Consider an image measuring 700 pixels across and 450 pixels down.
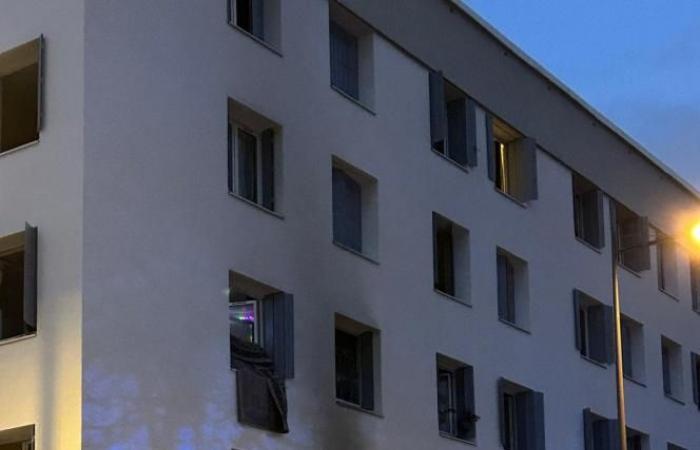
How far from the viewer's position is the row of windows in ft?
73.9

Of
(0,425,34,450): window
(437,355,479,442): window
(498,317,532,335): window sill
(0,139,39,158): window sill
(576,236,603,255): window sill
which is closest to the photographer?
(0,425,34,450): window

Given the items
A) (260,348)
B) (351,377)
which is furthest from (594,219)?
(260,348)

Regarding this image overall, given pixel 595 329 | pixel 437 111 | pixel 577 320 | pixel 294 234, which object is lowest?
pixel 294 234

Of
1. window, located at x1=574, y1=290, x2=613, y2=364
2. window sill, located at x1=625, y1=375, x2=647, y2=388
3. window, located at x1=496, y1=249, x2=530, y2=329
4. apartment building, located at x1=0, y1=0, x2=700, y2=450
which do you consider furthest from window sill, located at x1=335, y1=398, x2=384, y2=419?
window sill, located at x1=625, y1=375, x2=647, y2=388

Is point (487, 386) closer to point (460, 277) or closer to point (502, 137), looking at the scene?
point (460, 277)

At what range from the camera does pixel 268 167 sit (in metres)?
24.1

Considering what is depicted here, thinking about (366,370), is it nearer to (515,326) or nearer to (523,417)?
(515,326)

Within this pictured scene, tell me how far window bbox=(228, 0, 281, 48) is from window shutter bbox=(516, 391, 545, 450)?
9.86 metres

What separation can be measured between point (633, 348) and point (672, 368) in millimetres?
2668

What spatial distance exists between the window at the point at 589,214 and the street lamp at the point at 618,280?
1.21 ft

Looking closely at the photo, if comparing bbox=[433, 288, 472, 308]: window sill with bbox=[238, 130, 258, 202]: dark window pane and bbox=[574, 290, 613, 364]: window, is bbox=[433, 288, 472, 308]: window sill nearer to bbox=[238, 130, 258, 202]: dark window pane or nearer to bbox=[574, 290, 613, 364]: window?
bbox=[238, 130, 258, 202]: dark window pane

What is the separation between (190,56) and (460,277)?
338 inches

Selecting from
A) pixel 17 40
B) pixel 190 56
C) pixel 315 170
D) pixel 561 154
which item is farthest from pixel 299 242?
pixel 561 154

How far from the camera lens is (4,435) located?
2033 centimetres
